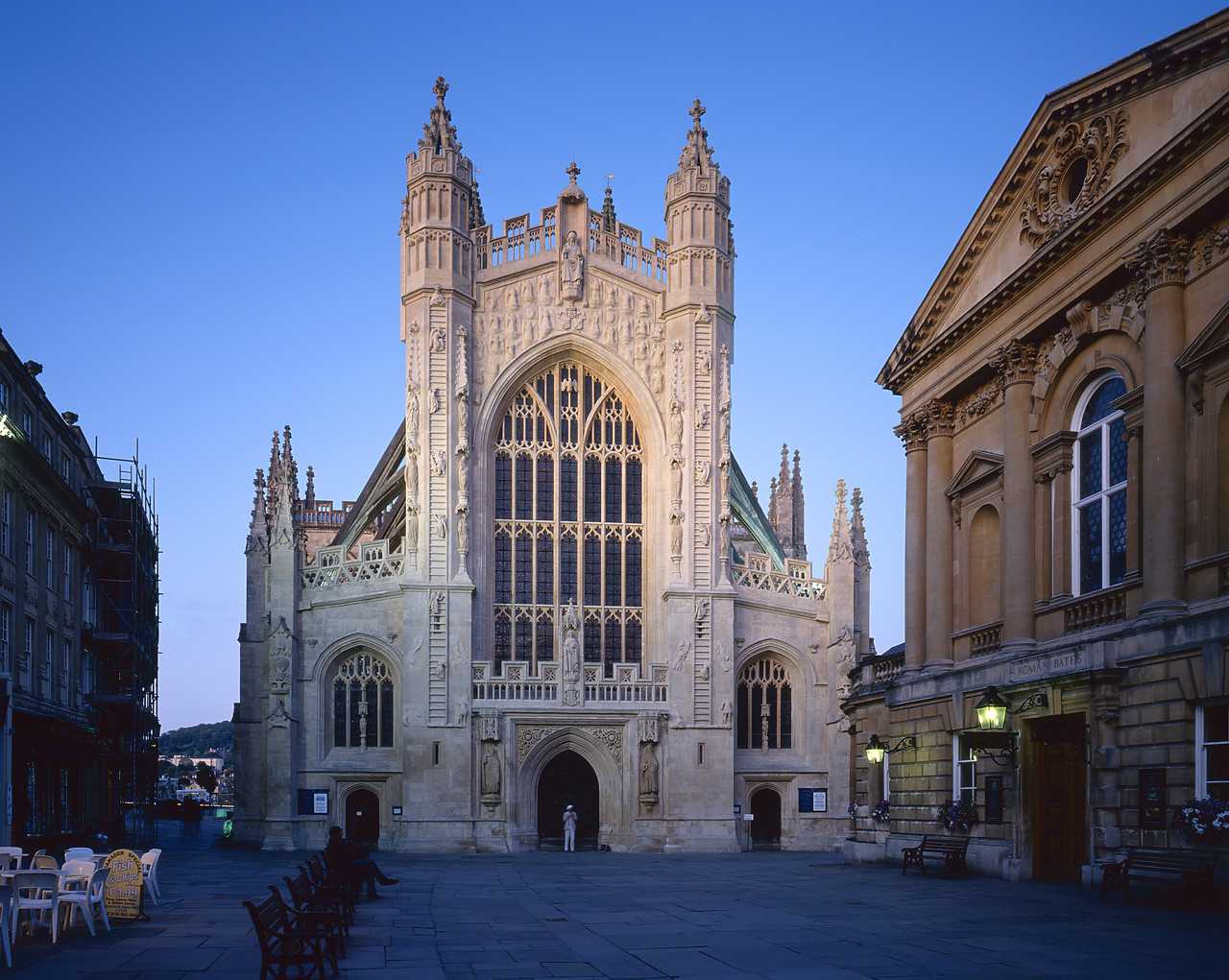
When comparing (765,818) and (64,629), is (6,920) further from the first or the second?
(765,818)

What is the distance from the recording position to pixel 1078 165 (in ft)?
78.6

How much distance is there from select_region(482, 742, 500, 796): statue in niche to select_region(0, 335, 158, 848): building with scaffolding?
1183 cm

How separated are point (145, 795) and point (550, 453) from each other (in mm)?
26713

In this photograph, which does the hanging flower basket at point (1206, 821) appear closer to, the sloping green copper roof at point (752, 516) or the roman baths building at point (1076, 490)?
the roman baths building at point (1076, 490)

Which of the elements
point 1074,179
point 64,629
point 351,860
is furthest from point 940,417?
point 64,629

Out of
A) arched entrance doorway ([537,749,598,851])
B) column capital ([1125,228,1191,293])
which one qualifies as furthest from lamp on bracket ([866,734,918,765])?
arched entrance doorway ([537,749,598,851])

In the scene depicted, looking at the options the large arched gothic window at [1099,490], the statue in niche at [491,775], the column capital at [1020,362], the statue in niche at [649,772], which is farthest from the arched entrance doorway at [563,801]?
the large arched gothic window at [1099,490]

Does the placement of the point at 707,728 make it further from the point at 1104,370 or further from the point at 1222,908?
the point at 1222,908

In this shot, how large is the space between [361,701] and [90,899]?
26.6 metres

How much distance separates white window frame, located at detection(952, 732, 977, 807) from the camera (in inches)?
1017

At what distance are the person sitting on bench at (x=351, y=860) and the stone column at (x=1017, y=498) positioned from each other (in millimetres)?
12258

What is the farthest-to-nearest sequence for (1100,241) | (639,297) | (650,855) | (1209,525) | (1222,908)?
(639,297) → (650,855) → (1100,241) → (1209,525) → (1222,908)

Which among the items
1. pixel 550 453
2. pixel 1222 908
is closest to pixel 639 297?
pixel 550 453

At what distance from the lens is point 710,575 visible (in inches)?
1711
